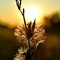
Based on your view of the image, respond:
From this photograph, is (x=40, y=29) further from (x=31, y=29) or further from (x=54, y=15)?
(x=54, y=15)

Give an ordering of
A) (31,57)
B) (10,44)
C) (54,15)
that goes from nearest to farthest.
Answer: (31,57)
(10,44)
(54,15)

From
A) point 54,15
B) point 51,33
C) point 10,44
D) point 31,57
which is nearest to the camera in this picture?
point 31,57

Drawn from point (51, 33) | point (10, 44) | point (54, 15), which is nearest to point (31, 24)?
point (10, 44)

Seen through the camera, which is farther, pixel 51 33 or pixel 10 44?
pixel 51 33

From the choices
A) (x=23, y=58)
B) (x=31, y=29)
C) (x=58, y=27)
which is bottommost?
(x=58, y=27)

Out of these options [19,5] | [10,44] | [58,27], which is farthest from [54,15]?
[19,5]

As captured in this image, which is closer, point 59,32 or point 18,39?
point 18,39

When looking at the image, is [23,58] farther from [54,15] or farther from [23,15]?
[54,15]

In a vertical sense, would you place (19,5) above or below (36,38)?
above

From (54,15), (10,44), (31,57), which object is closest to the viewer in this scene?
(31,57)
